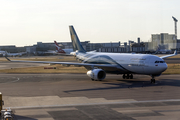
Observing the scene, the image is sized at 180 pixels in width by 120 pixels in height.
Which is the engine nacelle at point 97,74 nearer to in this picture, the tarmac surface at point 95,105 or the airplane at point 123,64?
the airplane at point 123,64

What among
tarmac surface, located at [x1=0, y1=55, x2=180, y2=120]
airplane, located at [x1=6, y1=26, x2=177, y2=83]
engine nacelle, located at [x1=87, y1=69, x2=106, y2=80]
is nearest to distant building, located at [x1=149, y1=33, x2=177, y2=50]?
airplane, located at [x1=6, y1=26, x2=177, y2=83]

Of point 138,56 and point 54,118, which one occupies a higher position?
point 138,56

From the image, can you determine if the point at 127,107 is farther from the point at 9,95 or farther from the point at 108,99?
the point at 9,95

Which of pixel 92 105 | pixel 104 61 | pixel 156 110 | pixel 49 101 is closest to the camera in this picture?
pixel 156 110

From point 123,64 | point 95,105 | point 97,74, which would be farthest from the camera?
point 123,64

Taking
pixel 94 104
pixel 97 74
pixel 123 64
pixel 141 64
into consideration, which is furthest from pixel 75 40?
pixel 94 104

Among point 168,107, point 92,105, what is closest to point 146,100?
point 168,107

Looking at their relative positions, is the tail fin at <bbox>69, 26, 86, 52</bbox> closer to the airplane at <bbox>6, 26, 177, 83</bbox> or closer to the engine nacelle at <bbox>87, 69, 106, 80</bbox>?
the airplane at <bbox>6, 26, 177, 83</bbox>

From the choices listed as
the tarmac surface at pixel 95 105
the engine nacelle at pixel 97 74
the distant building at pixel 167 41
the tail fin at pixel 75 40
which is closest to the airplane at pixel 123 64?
the engine nacelle at pixel 97 74

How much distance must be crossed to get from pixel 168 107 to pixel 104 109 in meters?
5.41

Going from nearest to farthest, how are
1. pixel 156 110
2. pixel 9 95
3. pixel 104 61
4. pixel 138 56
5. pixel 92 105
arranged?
pixel 156 110 < pixel 92 105 < pixel 9 95 < pixel 138 56 < pixel 104 61

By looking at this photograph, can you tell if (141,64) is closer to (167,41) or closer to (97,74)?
(97,74)

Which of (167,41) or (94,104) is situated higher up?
(167,41)

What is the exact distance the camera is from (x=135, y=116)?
18.6m
